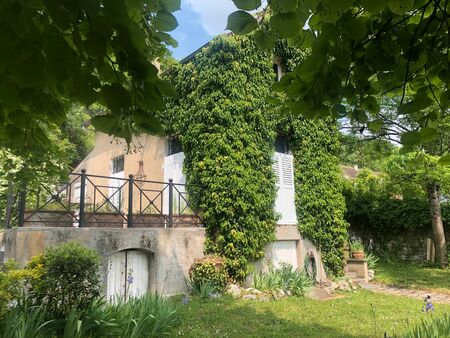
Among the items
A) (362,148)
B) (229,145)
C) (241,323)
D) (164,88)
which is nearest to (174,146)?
(229,145)

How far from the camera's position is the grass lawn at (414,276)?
37.1 ft

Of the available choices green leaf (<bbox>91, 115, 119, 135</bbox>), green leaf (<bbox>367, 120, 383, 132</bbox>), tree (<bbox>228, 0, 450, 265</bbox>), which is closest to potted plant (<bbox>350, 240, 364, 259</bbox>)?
green leaf (<bbox>367, 120, 383, 132</bbox>)

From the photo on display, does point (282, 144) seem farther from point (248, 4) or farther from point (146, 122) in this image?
point (146, 122)

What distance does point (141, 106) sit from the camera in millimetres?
1710

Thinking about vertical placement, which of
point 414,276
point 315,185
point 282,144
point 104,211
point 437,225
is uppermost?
point 282,144

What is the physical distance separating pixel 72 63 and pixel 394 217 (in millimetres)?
17044

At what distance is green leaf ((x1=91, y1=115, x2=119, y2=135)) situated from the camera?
1608mm

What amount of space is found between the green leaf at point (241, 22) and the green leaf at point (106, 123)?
805 mm

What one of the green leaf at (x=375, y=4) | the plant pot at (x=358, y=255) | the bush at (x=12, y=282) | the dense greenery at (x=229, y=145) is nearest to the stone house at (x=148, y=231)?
the dense greenery at (x=229, y=145)

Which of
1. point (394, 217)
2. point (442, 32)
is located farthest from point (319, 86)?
point (394, 217)

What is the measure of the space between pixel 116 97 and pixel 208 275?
24.6 feet

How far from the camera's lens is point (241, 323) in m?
6.48

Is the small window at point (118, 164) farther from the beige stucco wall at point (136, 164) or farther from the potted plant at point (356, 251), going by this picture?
the potted plant at point (356, 251)

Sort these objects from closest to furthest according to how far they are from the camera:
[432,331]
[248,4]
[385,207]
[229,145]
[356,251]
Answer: [248,4]
[432,331]
[229,145]
[356,251]
[385,207]
